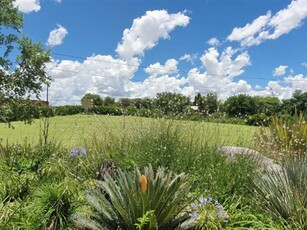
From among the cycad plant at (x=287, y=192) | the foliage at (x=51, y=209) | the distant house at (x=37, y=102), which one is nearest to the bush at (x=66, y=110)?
the distant house at (x=37, y=102)

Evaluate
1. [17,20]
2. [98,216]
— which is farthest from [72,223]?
[17,20]

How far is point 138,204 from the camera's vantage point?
3143mm

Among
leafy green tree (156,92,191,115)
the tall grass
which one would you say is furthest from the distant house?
leafy green tree (156,92,191,115)

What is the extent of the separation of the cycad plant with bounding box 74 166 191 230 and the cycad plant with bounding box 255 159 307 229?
42.8 inches

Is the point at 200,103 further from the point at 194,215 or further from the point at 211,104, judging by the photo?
the point at 194,215

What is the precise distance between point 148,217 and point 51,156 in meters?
2.75

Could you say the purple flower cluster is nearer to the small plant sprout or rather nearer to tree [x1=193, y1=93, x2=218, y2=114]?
the small plant sprout

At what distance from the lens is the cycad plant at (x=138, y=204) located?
312cm

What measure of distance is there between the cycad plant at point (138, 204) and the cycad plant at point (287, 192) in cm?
109

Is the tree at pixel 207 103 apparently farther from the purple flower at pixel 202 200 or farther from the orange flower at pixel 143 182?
the orange flower at pixel 143 182

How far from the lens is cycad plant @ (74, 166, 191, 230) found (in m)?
3.12

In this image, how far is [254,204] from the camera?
3.96 m

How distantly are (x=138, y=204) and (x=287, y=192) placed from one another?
172 cm

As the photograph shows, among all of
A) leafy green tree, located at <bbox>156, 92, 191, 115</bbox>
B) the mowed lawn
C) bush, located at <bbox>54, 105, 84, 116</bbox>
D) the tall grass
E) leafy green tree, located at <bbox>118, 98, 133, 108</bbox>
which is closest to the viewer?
the tall grass
